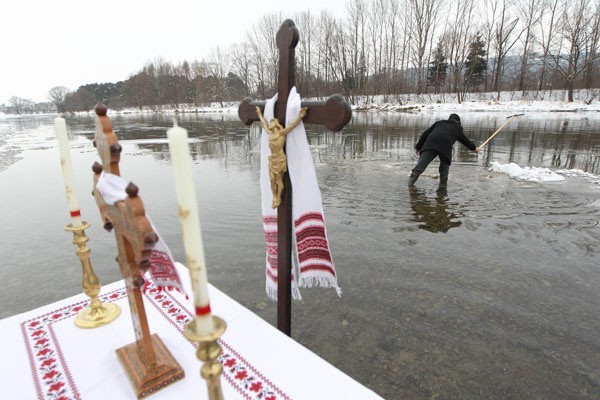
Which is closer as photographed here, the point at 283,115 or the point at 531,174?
the point at 283,115

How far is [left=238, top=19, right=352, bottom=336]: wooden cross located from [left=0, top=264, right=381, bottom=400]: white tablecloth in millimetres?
288

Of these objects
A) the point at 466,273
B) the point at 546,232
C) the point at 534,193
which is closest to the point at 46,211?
the point at 466,273

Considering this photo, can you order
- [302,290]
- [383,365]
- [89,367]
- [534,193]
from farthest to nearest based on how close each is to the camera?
[534,193], [302,290], [383,365], [89,367]

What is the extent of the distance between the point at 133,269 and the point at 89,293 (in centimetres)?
97

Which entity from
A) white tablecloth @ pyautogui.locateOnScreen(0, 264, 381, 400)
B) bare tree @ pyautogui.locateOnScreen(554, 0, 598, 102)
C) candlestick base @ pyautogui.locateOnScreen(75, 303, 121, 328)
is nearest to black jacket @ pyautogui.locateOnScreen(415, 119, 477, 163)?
white tablecloth @ pyautogui.locateOnScreen(0, 264, 381, 400)

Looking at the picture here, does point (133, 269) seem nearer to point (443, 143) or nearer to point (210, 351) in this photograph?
point (210, 351)

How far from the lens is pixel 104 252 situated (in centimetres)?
474

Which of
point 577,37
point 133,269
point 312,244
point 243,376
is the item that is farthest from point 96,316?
point 577,37

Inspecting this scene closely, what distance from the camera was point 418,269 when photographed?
13.2 ft

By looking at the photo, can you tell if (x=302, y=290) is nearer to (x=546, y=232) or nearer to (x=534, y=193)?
(x=546, y=232)

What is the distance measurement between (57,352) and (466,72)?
51687mm

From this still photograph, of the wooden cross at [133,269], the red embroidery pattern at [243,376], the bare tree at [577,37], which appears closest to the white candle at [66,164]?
the wooden cross at [133,269]

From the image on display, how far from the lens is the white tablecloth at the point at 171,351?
1.73m

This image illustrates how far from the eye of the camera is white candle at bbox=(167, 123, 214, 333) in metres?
0.88
